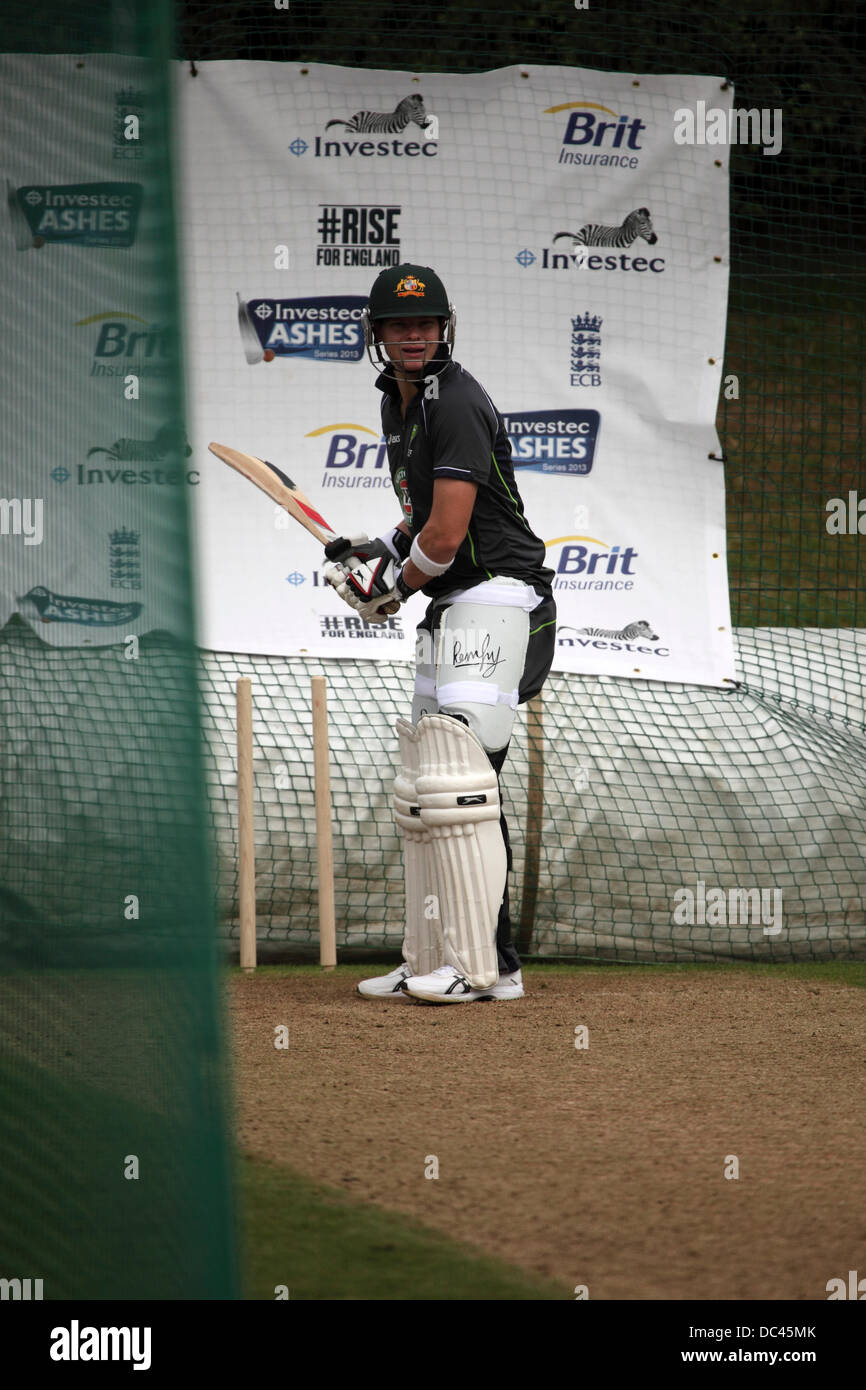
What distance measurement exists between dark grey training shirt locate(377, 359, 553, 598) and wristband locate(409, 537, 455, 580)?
17 cm

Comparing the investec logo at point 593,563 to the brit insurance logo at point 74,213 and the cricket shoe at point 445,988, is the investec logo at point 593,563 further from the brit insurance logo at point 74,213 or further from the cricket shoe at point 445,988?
the brit insurance logo at point 74,213

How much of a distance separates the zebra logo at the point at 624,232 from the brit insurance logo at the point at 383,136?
72 cm

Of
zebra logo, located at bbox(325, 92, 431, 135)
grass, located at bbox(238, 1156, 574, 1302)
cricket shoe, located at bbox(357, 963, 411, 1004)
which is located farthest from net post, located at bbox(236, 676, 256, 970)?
zebra logo, located at bbox(325, 92, 431, 135)

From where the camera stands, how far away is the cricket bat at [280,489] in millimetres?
4902

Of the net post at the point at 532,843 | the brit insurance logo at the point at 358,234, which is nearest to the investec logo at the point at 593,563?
the net post at the point at 532,843

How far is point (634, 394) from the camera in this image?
6.47m

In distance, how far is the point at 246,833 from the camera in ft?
17.2

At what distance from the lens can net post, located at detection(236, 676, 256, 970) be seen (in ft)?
17.1

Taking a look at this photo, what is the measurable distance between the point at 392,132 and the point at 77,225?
14.1 ft

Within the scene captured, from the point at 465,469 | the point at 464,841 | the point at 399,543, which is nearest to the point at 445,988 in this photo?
the point at 464,841

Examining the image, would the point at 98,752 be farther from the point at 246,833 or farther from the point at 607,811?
the point at 607,811

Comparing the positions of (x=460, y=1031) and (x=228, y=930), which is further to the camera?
(x=228, y=930)
